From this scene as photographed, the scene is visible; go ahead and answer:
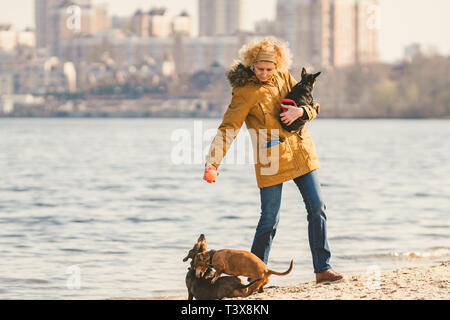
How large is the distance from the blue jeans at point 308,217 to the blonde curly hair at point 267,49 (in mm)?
761

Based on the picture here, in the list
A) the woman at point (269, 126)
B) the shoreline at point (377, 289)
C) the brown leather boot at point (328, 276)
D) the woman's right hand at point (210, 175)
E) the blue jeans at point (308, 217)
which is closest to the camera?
the woman's right hand at point (210, 175)

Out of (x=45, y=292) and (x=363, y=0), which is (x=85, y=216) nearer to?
(x=45, y=292)

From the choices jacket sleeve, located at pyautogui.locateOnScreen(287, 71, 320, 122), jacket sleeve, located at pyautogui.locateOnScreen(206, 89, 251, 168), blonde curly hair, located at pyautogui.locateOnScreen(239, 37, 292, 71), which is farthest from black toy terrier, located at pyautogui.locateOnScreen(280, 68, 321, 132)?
jacket sleeve, located at pyautogui.locateOnScreen(206, 89, 251, 168)

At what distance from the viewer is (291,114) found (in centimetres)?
622

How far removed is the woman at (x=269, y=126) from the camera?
625 cm

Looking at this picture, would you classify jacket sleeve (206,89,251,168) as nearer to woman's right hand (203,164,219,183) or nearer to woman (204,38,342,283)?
woman (204,38,342,283)

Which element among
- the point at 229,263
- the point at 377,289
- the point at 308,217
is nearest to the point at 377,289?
the point at 377,289

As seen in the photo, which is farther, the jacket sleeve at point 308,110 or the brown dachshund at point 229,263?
the jacket sleeve at point 308,110

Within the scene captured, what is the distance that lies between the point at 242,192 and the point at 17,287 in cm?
1300

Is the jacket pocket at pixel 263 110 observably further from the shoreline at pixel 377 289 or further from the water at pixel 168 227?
the water at pixel 168 227

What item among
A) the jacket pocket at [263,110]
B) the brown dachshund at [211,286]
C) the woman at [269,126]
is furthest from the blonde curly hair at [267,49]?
the brown dachshund at [211,286]

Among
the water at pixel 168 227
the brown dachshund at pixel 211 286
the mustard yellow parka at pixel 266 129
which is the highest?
the mustard yellow parka at pixel 266 129

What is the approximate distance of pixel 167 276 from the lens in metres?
8.90

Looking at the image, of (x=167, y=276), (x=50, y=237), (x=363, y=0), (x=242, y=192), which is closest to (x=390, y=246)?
(x=167, y=276)
